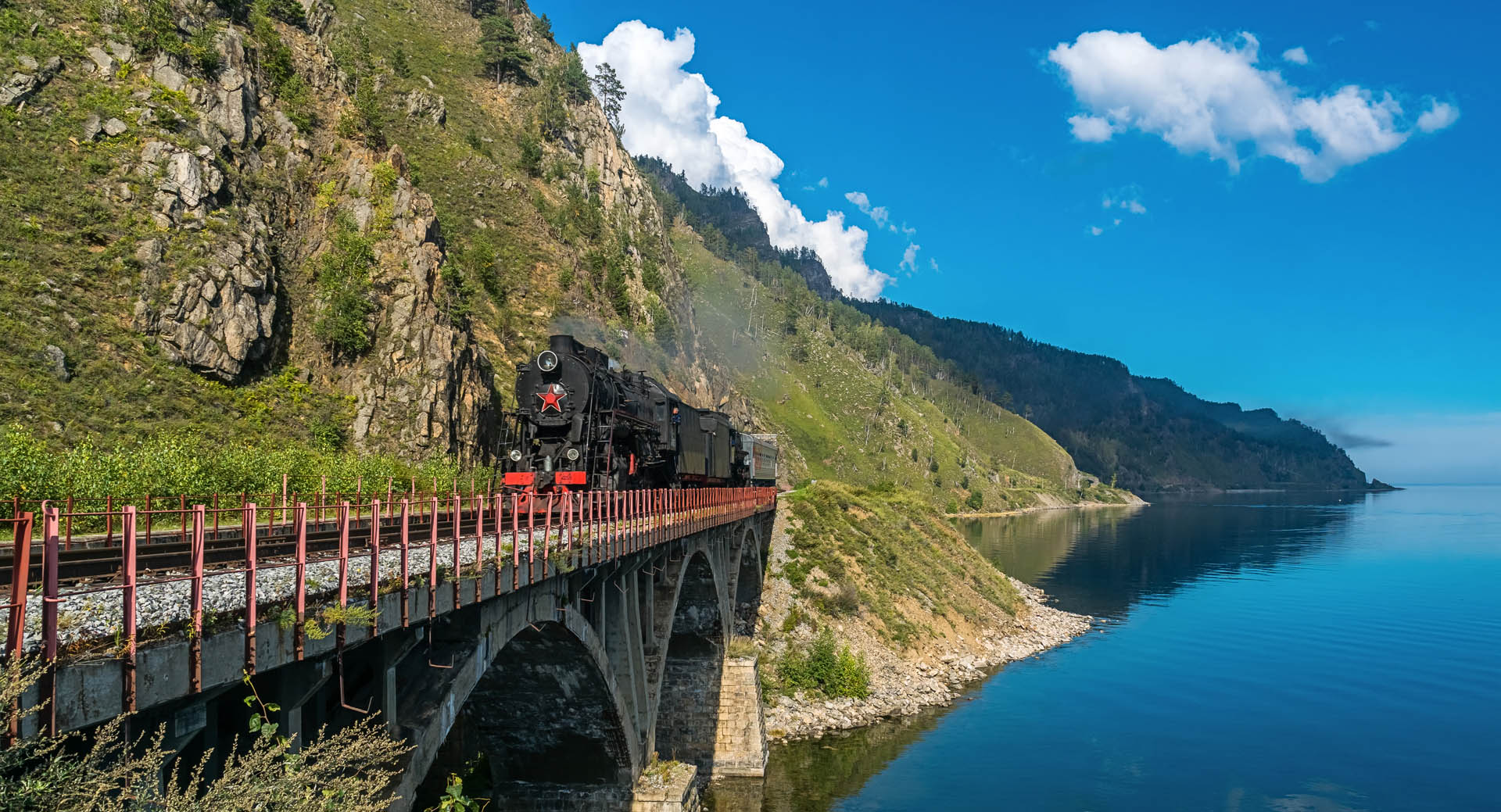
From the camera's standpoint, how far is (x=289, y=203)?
5219cm

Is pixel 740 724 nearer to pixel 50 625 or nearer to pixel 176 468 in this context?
pixel 176 468

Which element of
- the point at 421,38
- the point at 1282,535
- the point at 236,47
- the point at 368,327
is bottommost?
the point at 1282,535

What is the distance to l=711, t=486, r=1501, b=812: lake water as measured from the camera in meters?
32.1

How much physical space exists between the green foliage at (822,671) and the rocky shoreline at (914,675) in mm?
548

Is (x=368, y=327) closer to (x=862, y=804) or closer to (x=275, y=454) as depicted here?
(x=275, y=454)

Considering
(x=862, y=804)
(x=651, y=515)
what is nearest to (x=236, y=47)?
(x=651, y=515)

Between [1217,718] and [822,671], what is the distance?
18365 millimetres

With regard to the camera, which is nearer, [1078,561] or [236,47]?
[236,47]

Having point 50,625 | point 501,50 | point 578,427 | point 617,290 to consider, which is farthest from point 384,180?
point 501,50

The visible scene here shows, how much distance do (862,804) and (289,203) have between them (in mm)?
45735

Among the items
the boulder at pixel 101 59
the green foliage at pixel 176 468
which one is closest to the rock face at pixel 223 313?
the green foliage at pixel 176 468

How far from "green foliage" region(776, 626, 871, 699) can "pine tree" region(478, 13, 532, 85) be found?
96.2 metres

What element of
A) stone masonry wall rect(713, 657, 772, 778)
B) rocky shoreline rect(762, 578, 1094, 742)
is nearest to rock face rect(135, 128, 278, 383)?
stone masonry wall rect(713, 657, 772, 778)

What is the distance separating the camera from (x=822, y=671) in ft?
134
